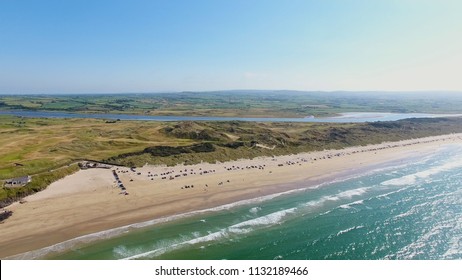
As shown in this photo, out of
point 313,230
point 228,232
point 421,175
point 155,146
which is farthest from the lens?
point 155,146

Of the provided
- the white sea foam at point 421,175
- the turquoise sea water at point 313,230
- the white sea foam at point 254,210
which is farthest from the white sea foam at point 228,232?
the white sea foam at point 421,175

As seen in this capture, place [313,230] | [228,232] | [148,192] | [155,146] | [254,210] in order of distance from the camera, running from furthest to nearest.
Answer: [155,146] → [148,192] → [254,210] → [313,230] → [228,232]

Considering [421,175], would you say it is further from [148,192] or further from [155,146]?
[155,146]

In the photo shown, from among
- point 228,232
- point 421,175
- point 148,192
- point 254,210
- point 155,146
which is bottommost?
point 228,232

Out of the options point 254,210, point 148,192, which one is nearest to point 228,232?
point 254,210

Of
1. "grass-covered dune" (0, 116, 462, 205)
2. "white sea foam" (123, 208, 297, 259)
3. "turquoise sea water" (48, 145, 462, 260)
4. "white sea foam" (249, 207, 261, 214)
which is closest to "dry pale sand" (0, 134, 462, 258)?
"turquoise sea water" (48, 145, 462, 260)

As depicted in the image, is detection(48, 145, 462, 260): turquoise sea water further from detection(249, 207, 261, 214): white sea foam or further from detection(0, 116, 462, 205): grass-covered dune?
detection(0, 116, 462, 205): grass-covered dune
